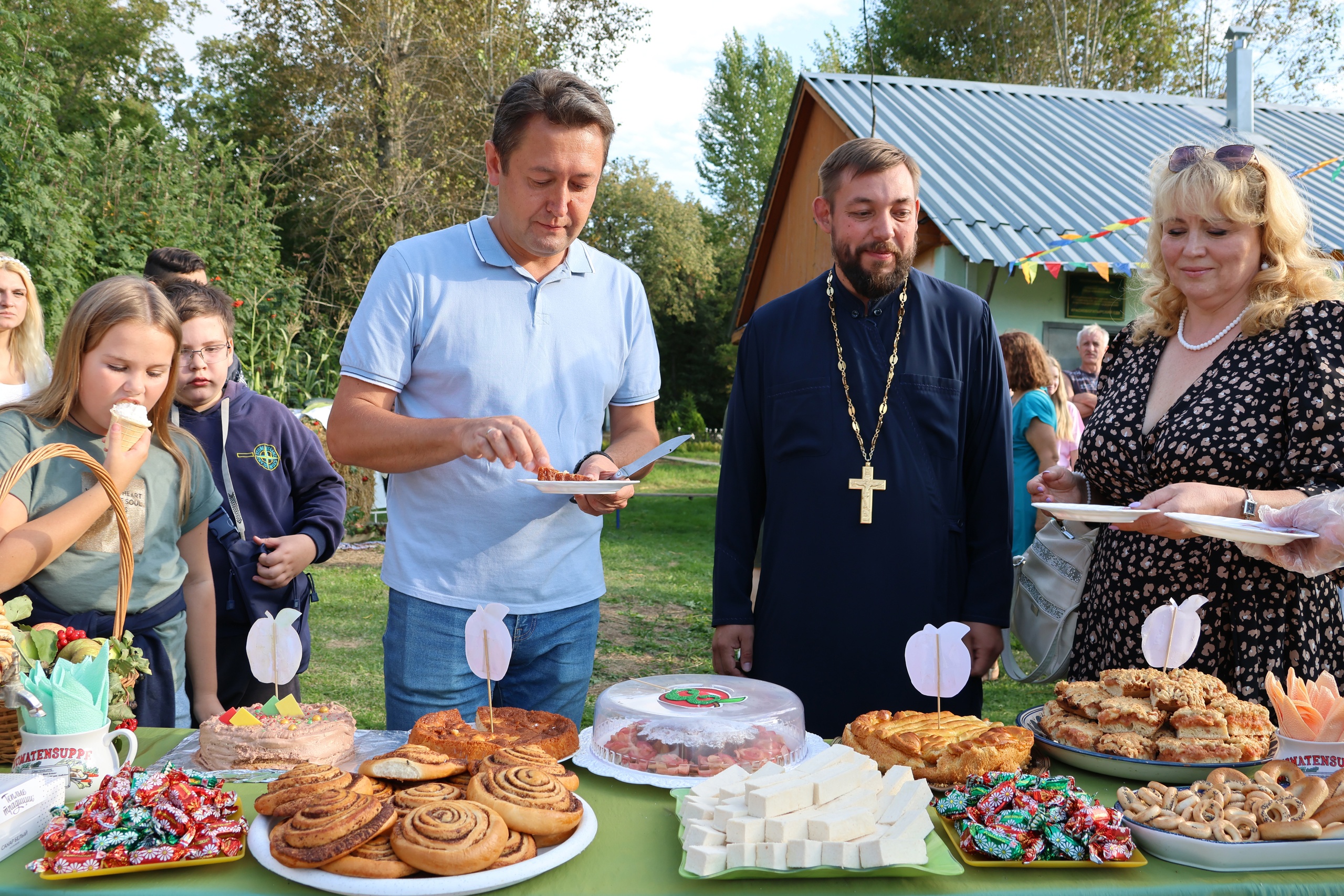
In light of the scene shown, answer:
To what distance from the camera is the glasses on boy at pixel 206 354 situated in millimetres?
3238

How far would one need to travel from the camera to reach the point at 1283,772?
68.6 inches

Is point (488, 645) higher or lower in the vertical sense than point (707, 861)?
higher

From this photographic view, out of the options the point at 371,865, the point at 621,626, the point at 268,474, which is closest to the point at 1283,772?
the point at 371,865

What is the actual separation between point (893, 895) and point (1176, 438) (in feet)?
4.81

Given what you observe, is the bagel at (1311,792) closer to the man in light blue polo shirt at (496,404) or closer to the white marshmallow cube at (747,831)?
the white marshmallow cube at (747,831)

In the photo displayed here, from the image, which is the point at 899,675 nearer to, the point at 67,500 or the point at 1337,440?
the point at 1337,440

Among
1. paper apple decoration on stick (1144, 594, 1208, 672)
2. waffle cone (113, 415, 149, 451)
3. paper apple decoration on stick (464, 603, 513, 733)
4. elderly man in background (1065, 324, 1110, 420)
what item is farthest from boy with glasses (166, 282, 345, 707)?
elderly man in background (1065, 324, 1110, 420)

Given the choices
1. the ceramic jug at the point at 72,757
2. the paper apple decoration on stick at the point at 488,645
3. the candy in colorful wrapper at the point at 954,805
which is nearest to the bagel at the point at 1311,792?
the candy in colorful wrapper at the point at 954,805

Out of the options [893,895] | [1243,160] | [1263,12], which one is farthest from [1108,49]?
[893,895]

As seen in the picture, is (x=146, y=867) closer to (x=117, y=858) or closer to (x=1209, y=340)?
(x=117, y=858)

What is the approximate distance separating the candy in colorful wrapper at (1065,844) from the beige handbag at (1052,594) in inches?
46.3

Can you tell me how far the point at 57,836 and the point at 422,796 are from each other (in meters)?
0.52

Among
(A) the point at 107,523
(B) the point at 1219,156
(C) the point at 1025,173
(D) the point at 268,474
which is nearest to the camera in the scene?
(A) the point at 107,523

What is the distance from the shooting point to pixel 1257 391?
91.0 inches
